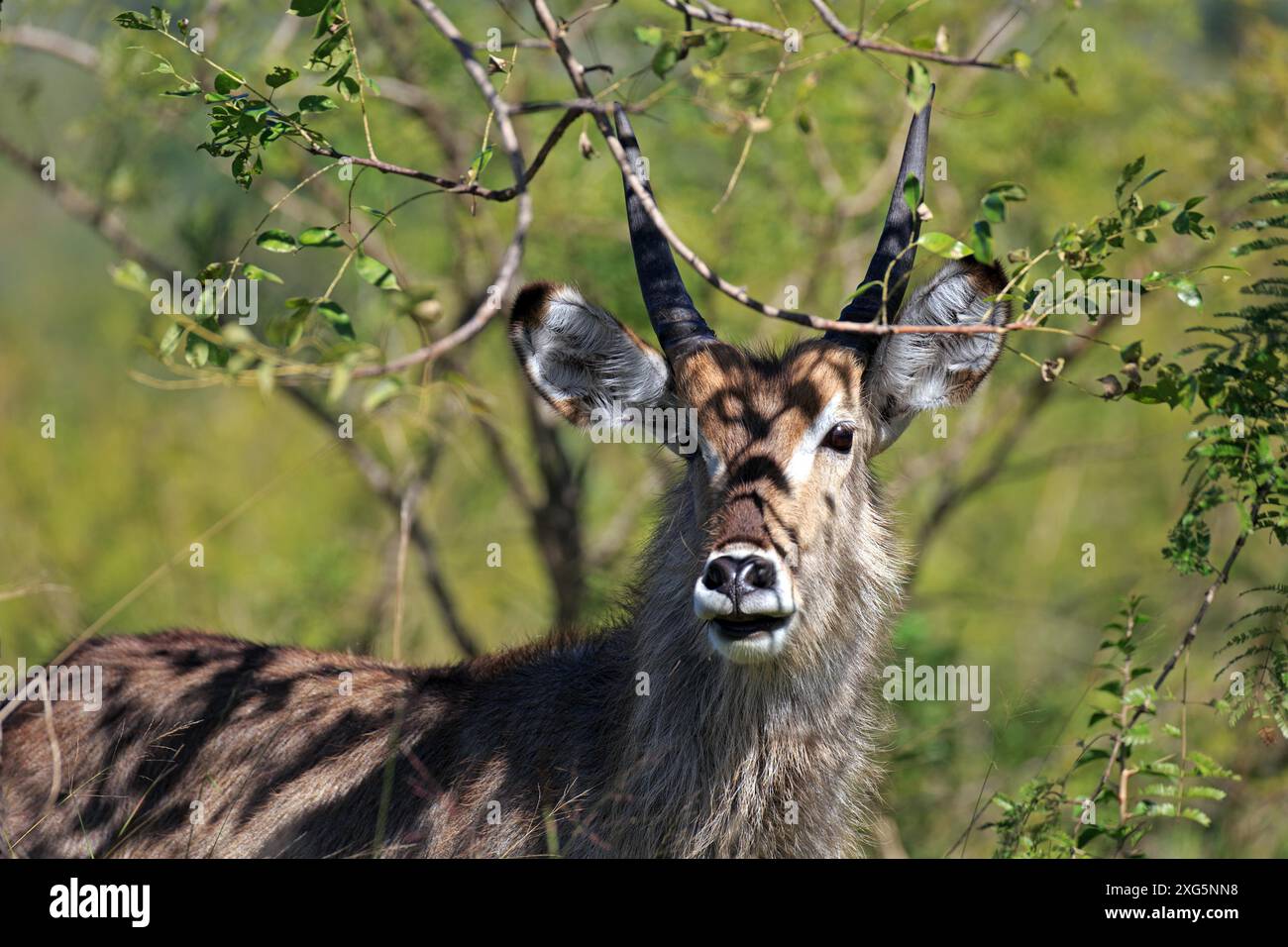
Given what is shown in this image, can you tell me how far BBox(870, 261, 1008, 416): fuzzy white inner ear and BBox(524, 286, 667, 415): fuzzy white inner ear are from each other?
99cm

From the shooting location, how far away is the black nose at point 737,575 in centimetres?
482

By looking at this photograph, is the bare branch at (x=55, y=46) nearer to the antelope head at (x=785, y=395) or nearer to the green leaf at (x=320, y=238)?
the antelope head at (x=785, y=395)

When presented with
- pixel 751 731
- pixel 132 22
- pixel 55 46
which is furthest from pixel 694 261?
pixel 55 46

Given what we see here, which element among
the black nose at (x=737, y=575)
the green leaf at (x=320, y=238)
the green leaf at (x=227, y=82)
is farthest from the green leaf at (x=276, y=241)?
the black nose at (x=737, y=575)

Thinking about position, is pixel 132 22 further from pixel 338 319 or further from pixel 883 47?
pixel 883 47

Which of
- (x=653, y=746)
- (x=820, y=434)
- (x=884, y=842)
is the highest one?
(x=820, y=434)

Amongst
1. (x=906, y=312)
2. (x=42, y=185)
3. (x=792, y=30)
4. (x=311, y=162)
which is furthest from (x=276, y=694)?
(x=311, y=162)

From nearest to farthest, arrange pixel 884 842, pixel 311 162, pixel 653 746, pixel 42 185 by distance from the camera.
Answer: pixel 653 746 < pixel 884 842 < pixel 42 185 < pixel 311 162

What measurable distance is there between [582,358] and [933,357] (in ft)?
5.06

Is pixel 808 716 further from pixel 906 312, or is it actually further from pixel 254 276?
pixel 254 276

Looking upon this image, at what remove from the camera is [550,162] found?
10352mm

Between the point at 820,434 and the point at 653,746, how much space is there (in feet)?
4.62

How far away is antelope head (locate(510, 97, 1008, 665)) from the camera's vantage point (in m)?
5.28

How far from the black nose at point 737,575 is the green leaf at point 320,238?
1.67 m
